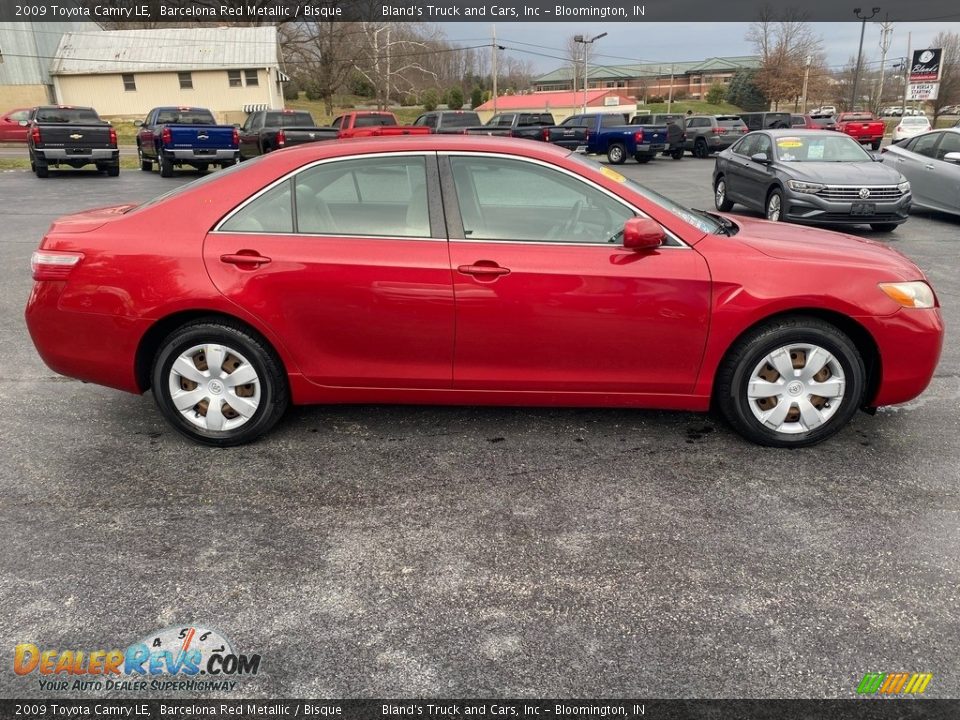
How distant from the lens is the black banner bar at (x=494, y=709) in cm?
224

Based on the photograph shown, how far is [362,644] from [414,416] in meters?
2.00

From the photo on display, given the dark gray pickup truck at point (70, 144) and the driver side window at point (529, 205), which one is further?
the dark gray pickup truck at point (70, 144)

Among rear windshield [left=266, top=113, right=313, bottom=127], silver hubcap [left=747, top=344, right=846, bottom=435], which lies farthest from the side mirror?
rear windshield [left=266, top=113, right=313, bottom=127]

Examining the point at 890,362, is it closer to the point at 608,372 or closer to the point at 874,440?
the point at 874,440

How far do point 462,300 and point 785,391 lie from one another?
1769mm

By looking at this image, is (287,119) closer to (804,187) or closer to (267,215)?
(804,187)

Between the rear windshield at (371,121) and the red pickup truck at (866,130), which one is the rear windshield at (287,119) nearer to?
the rear windshield at (371,121)

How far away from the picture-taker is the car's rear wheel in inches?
422

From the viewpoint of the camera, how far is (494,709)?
2283 millimetres

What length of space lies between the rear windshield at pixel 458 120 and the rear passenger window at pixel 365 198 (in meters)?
19.7

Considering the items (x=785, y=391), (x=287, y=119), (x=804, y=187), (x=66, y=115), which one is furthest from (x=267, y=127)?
(x=785, y=391)

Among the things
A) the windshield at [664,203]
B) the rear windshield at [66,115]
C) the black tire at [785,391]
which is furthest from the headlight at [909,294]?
the rear windshield at [66,115]

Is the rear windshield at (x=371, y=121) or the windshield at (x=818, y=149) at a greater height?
the rear windshield at (x=371, y=121)

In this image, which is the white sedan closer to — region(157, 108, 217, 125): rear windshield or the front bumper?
the front bumper
